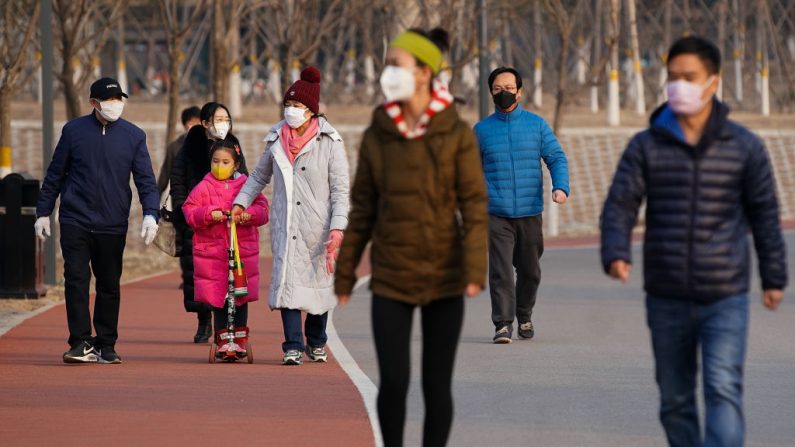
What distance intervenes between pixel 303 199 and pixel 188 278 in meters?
2.45

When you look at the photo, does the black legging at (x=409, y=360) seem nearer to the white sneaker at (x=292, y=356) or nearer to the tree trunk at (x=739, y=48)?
the white sneaker at (x=292, y=356)

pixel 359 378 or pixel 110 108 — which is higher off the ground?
pixel 110 108

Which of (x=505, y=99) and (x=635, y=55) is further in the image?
(x=635, y=55)

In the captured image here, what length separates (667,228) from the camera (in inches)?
268

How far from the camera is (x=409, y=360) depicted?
23.1ft

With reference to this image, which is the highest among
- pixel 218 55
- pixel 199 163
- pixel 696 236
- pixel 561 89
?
pixel 218 55

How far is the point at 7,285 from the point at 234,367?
5476 millimetres

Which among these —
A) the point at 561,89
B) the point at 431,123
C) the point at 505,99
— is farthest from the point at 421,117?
the point at 561,89

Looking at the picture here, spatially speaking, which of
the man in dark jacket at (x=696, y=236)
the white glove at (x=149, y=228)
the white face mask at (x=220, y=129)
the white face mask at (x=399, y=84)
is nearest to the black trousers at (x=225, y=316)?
the white glove at (x=149, y=228)

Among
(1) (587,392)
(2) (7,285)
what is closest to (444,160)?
(1) (587,392)

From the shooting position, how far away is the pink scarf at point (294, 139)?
11.5m

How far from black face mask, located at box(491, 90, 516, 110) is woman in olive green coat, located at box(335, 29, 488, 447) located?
230 inches

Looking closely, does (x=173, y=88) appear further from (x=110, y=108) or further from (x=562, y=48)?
(x=110, y=108)

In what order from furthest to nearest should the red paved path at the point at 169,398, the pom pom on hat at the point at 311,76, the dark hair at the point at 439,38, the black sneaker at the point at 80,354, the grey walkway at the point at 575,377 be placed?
the black sneaker at the point at 80,354 < the pom pom on hat at the point at 311,76 < the grey walkway at the point at 575,377 < the red paved path at the point at 169,398 < the dark hair at the point at 439,38
